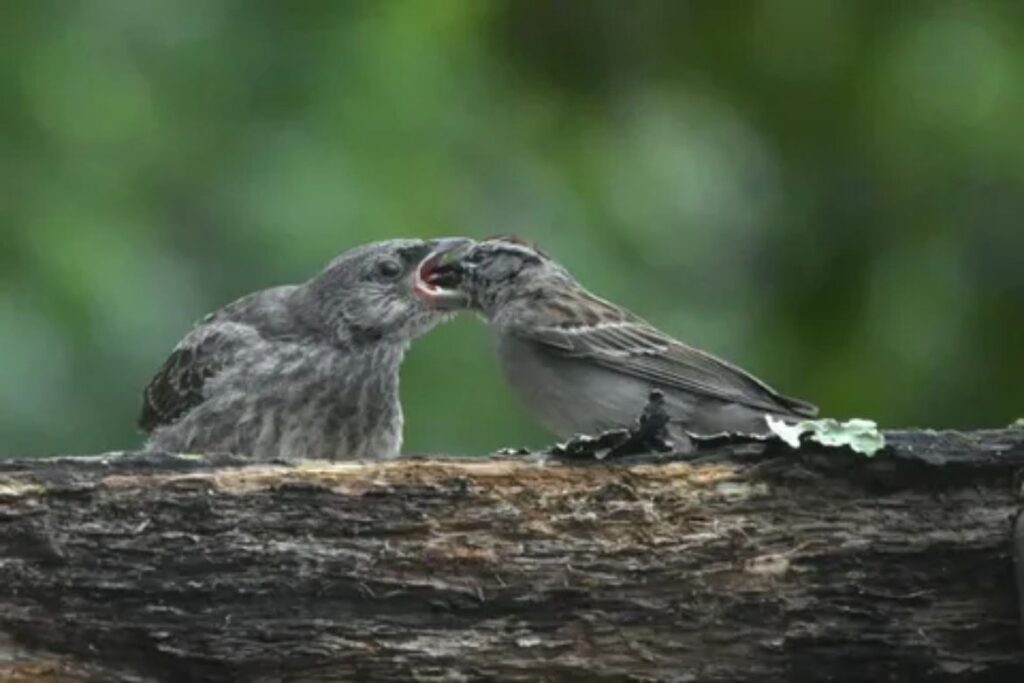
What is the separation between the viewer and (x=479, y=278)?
7.98 m

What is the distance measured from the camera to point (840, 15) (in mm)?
11352

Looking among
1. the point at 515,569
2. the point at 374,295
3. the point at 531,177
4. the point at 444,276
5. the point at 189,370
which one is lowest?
the point at 515,569

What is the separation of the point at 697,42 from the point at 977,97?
1440 mm

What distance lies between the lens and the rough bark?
15.2 ft

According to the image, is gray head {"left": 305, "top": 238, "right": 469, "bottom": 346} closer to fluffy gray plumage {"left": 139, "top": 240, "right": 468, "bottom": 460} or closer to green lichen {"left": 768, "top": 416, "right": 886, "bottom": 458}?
fluffy gray plumage {"left": 139, "top": 240, "right": 468, "bottom": 460}

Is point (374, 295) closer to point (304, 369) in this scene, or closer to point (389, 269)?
point (389, 269)

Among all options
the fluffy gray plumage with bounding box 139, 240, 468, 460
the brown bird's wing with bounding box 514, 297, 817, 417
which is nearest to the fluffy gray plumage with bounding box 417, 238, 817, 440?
the brown bird's wing with bounding box 514, 297, 817, 417

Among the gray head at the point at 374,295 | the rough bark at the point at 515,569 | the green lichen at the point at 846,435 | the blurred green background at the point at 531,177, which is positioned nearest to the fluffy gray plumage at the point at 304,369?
the gray head at the point at 374,295

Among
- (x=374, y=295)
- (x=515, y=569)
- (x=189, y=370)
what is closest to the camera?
(x=515, y=569)

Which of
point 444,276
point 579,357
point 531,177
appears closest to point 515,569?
point 579,357

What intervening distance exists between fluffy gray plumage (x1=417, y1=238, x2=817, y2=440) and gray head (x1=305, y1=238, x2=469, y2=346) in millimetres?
50

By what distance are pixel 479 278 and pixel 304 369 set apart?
2.13ft

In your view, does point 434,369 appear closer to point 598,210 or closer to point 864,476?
point 598,210

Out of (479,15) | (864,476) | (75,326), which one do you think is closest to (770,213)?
(479,15)
